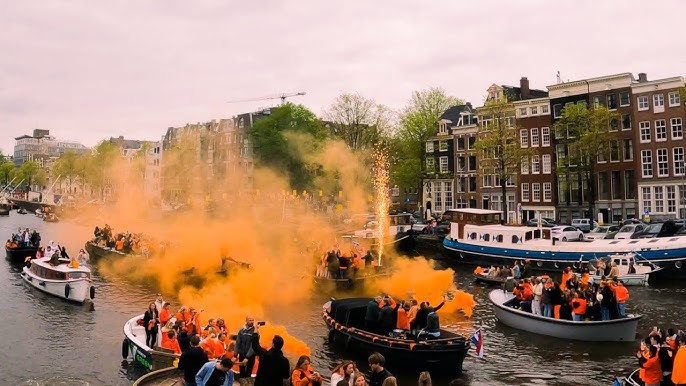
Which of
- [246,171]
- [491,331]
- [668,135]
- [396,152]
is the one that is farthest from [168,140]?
[491,331]

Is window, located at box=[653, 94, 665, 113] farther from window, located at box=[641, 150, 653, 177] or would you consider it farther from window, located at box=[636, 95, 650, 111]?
window, located at box=[641, 150, 653, 177]

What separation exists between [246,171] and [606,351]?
7581 cm

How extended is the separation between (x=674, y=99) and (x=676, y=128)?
3.11 meters

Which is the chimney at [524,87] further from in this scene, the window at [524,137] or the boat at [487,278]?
the boat at [487,278]

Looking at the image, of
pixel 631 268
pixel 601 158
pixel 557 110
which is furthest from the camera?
pixel 557 110

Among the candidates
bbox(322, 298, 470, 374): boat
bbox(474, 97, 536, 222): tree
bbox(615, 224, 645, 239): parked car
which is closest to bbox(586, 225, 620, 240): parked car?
bbox(615, 224, 645, 239): parked car

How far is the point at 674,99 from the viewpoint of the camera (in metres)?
56.8

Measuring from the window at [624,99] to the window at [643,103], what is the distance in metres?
1.12

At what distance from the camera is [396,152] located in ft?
257

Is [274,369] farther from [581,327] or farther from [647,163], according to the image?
[647,163]

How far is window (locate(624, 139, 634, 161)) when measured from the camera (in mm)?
59875

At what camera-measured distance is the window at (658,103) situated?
188 ft

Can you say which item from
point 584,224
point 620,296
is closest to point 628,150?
point 584,224

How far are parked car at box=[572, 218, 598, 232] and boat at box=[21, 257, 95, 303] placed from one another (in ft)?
153
